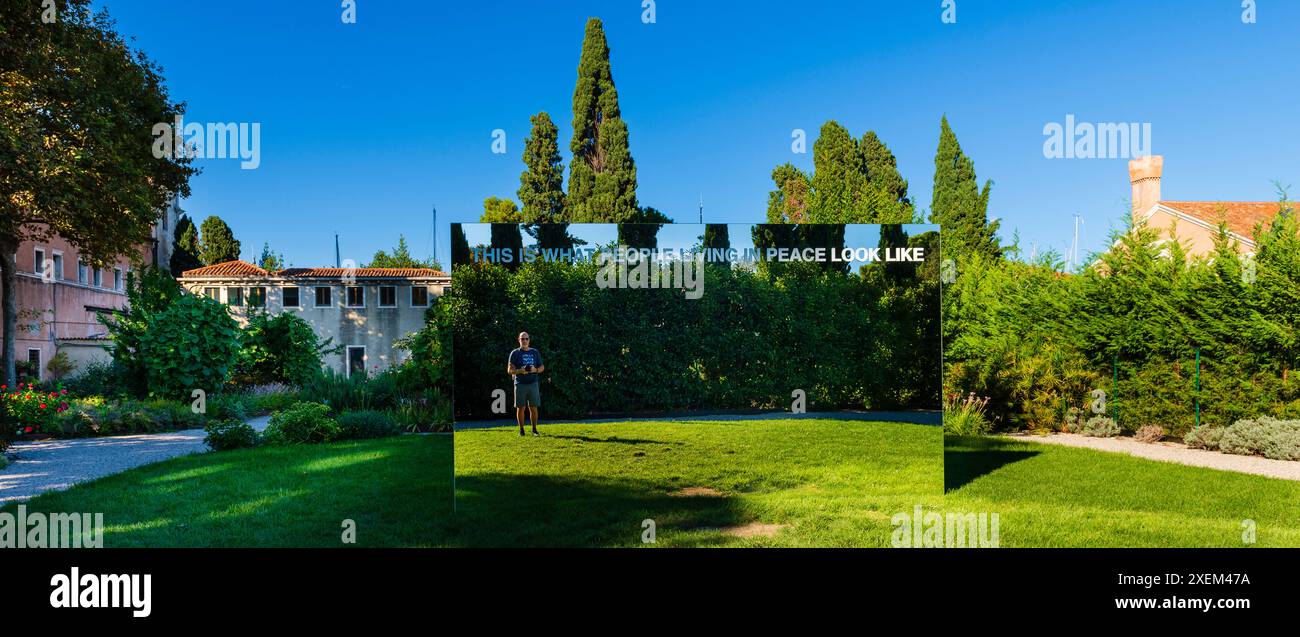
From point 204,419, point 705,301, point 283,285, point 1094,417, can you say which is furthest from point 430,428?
point 283,285

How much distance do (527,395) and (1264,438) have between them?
1227 cm

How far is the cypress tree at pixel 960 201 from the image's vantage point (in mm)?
31969

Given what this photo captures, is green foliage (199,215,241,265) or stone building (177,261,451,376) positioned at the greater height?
green foliage (199,215,241,265)

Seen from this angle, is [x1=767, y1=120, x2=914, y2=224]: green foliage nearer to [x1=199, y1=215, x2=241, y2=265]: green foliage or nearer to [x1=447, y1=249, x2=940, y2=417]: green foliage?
[x1=447, y1=249, x2=940, y2=417]: green foliage

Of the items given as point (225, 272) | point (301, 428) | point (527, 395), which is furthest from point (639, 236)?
point (225, 272)

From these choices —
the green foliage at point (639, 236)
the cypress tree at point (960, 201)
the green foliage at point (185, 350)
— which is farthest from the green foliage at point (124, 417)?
the cypress tree at point (960, 201)

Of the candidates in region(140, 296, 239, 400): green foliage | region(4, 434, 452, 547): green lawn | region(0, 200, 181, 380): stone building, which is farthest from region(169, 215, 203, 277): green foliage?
region(4, 434, 452, 547): green lawn

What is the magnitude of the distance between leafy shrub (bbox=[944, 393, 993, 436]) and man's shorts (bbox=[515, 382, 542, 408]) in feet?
32.1

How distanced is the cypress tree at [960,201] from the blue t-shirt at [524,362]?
2743 centimetres

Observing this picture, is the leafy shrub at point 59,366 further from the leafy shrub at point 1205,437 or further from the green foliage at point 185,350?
the leafy shrub at point 1205,437

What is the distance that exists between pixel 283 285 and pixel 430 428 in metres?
26.7

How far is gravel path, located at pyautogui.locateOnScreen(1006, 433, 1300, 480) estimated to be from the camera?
35.0 feet
